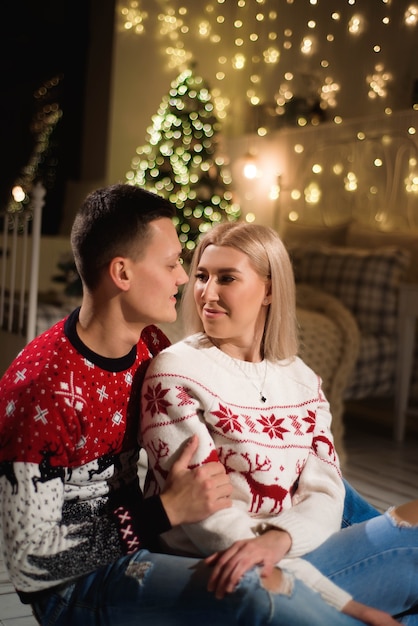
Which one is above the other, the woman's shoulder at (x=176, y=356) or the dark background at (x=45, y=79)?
the dark background at (x=45, y=79)

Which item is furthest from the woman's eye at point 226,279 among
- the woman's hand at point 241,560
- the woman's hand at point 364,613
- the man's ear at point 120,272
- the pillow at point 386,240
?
the pillow at point 386,240

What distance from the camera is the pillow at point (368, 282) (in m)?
3.83

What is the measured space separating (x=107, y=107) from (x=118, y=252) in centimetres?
543

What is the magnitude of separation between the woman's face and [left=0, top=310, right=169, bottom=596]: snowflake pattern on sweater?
0.62 feet

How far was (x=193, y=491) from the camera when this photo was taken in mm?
1163

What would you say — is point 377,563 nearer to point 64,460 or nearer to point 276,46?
point 64,460

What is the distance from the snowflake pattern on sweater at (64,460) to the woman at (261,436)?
74 millimetres

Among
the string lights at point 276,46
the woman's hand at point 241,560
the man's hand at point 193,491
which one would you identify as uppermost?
the string lights at point 276,46

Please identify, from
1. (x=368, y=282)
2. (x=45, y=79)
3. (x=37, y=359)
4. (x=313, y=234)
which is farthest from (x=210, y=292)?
(x=45, y=79)

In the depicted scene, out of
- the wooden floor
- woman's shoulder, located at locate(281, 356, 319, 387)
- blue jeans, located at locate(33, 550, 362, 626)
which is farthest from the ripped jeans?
the wooden floor

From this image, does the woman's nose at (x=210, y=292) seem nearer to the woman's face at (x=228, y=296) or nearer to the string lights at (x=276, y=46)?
the woman's face at (x=228, y=296)

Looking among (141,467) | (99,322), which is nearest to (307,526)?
(99,322)

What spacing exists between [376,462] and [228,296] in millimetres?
2173

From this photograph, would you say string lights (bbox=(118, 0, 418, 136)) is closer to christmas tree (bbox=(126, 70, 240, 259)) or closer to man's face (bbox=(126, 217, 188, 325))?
christmas tree (bbox=(126, 70, 240, 259))
